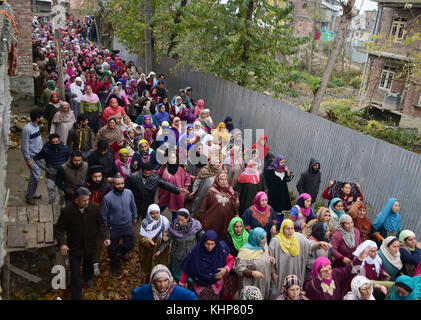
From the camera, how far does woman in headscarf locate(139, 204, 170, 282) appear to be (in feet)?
17.4

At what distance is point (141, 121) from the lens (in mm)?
9648

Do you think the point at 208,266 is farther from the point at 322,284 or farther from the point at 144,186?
the point at 144,186

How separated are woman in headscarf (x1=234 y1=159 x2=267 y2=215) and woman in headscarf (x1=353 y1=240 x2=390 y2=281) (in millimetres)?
2246

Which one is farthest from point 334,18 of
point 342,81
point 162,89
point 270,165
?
point 270,165

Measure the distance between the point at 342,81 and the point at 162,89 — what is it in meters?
30.9

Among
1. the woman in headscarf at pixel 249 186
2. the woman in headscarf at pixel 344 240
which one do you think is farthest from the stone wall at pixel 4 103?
the woman in headscarf at pixel 344 240

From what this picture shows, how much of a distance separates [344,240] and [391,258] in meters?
0.63

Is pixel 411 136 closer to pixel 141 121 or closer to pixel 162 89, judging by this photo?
pixel 162 89

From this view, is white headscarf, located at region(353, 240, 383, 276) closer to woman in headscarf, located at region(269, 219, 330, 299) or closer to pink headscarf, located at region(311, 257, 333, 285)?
woman in headscarf, located at region(269, 219, 330, 299)

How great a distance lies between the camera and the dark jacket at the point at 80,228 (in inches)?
196

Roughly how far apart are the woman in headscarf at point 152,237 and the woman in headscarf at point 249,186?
1853 millimetres

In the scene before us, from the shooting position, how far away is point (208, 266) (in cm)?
462

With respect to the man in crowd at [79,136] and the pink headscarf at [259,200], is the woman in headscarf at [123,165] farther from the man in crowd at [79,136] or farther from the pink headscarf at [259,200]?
the pink headscarf at [259,200]

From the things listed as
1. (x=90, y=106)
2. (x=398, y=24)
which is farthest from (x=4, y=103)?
(x=398, y=24)
